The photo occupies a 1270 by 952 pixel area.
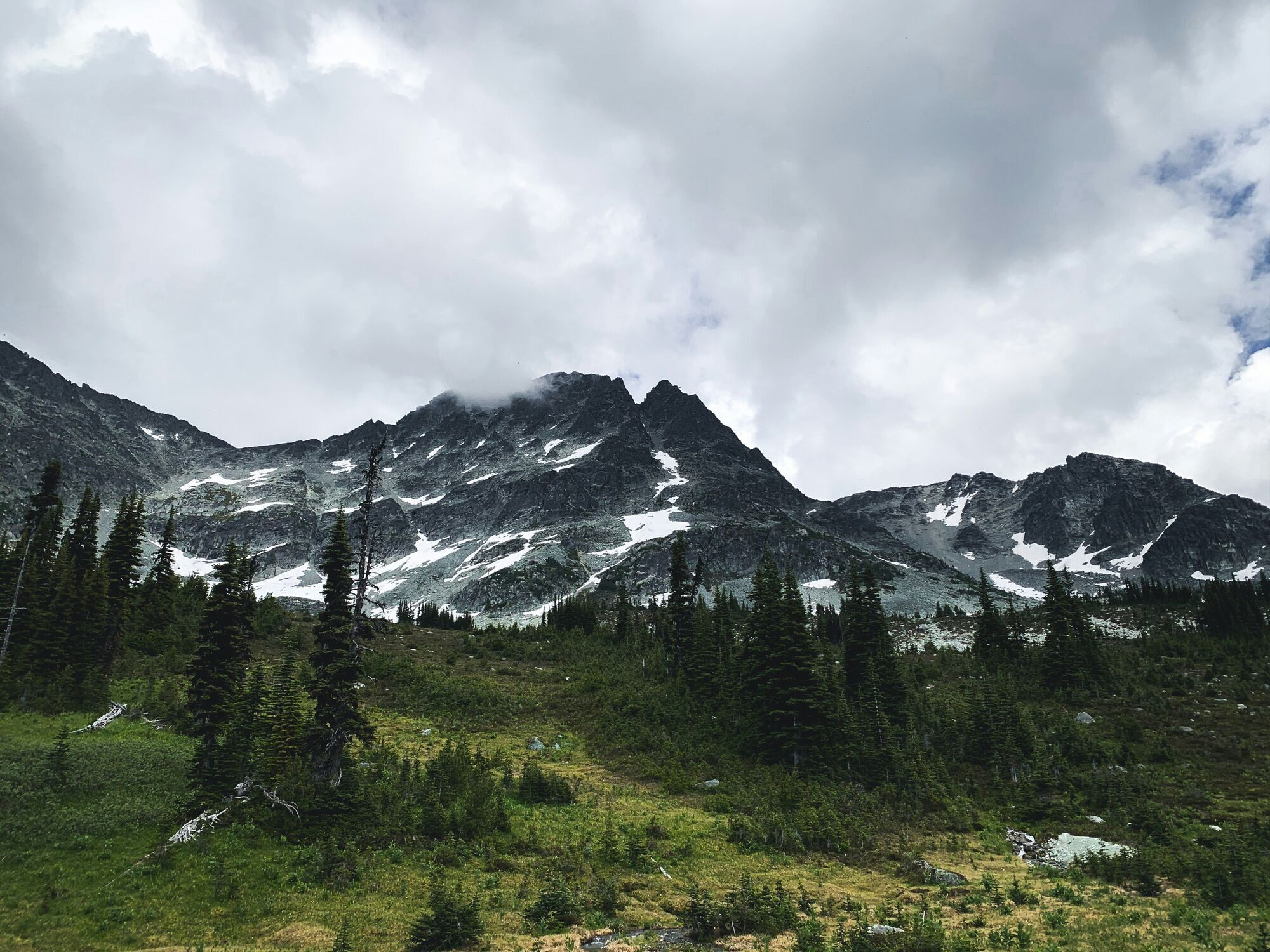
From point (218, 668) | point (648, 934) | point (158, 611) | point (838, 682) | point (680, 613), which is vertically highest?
point (158, 611)

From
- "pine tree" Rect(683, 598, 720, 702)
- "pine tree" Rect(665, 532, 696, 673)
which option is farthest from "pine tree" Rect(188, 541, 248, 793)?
"pine tree" Rect(665, 532, 696, 673)

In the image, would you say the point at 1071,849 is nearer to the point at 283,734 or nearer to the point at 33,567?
the point at 283,734

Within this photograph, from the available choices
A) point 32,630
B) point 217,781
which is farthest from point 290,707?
point 32,630

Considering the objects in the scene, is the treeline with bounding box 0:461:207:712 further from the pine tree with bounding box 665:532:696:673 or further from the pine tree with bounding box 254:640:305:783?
the pine tree with bounding box 665:532:696:673

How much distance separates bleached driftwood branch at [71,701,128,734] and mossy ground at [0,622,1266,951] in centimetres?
138

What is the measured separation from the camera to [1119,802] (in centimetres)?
3034

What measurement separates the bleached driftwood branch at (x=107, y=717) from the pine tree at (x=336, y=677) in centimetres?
1753

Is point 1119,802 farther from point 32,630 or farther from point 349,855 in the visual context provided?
point 32,630

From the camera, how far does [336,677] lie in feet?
81.0

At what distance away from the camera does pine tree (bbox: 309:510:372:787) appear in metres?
24.4

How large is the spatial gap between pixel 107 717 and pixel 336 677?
907 inches

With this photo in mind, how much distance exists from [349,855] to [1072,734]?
4283cm

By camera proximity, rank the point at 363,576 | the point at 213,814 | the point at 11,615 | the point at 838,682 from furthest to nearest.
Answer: the point at 838,682
the point at 11,615
the point at 363,576
the point at 213,814

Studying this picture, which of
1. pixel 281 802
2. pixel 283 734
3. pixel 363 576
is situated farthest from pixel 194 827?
pixel 363 576
